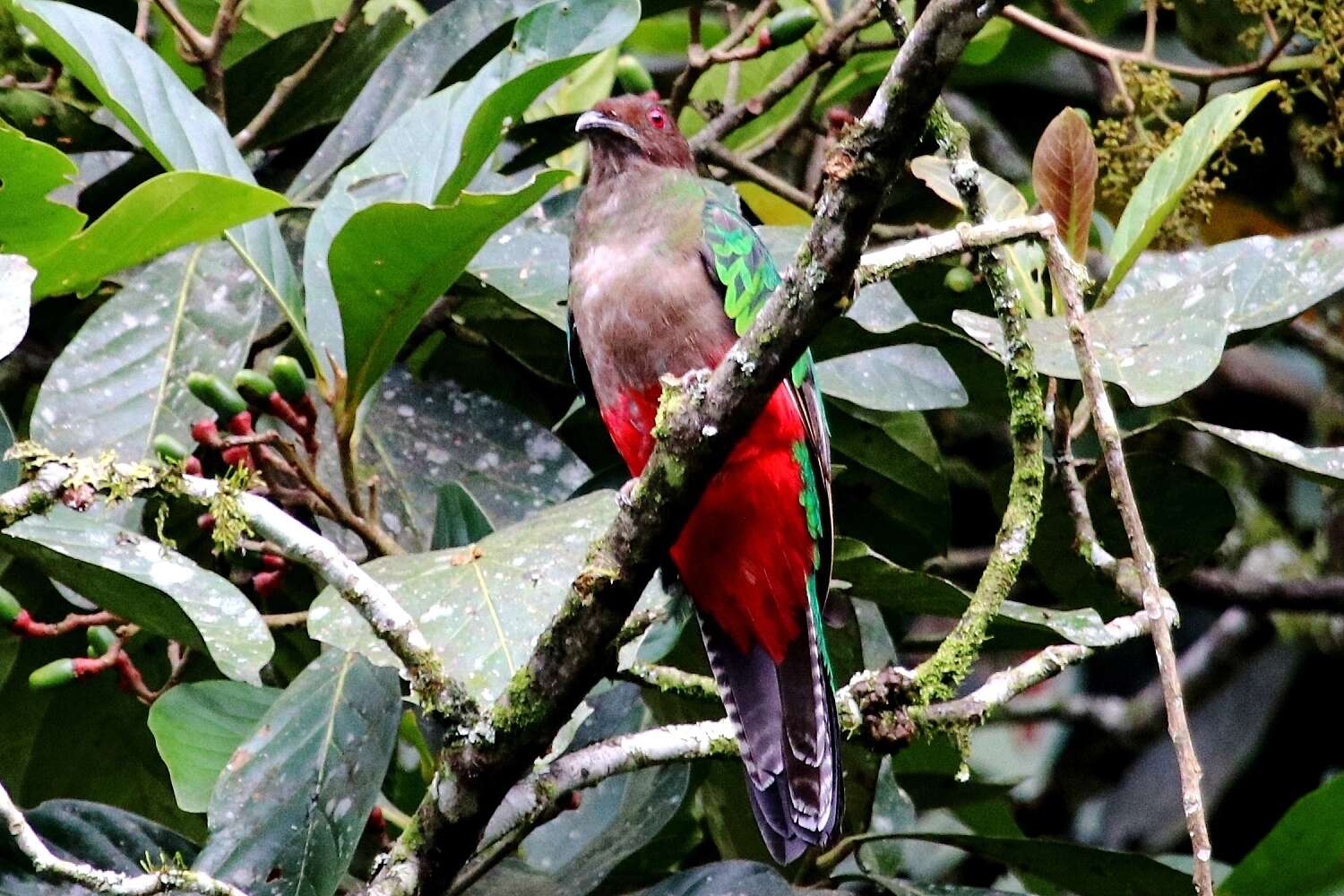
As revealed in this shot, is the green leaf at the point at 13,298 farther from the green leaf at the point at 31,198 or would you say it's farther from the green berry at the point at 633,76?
the green berry at the point at 633,76

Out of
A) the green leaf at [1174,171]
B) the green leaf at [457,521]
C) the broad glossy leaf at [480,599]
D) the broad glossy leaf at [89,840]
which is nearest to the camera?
the broad glossy leaf at [480,599]

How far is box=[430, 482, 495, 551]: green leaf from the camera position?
274cm

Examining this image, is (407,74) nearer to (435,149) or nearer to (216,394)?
(435,149)

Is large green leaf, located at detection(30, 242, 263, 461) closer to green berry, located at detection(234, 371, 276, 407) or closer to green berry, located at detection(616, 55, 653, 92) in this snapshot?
green berry, located at detection(234, 371, 276, 407)

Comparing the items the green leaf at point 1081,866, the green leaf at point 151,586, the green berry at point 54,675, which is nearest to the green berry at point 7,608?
the green berry at point 54,675

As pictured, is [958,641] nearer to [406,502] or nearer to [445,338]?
[406,502]

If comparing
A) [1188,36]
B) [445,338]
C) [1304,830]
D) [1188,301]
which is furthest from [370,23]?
[1304,830]

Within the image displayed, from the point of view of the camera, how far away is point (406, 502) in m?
3.01

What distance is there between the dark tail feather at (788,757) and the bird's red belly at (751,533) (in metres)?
0.12

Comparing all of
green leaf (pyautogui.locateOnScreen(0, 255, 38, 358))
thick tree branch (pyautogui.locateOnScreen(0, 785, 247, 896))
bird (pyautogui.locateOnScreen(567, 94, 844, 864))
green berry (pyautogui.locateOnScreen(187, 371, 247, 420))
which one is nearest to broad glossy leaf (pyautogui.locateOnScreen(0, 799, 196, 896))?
thick tree branch (pyautogui.locateOnScreen(0, 785, 247, 896))

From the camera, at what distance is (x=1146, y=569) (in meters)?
2.07

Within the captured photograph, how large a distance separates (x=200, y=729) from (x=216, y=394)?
0.55 m

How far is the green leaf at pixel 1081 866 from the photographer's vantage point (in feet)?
9.08

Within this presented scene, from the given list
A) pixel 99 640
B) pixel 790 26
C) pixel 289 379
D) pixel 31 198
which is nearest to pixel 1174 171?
pixel 790 26
